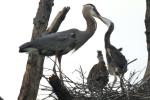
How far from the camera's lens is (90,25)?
32.1 ft

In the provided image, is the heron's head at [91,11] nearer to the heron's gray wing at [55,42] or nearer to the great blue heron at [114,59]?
the great blue heron at [114,59]

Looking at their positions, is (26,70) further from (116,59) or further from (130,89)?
(116,59)

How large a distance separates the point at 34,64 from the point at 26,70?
188mm

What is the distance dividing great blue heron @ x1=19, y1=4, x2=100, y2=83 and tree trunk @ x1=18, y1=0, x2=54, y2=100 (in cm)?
15

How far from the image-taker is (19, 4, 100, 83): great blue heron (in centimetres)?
822

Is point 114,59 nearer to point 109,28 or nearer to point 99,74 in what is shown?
point 99,74

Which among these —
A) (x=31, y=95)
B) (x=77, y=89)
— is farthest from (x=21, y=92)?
(x=77, y=89)

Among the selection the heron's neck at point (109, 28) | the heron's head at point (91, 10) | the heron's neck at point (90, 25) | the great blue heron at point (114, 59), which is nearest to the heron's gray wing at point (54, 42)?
the heron's neck at point (90, 25)

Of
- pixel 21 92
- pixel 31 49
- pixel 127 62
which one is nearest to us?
pixel 21 92

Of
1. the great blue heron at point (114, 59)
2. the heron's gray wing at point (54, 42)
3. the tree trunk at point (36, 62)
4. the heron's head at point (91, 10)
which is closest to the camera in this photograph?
the tree trunk at point (36, 62)

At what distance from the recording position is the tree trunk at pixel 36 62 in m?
7.88

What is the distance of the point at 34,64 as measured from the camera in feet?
27.5

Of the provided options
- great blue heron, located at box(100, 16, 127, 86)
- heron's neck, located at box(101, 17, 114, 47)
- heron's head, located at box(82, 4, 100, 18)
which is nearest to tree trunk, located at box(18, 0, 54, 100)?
heron's head, located at box(82, 4, 100, 18)

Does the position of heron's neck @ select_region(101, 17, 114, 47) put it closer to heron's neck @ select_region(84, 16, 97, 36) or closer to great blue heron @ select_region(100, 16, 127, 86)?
great blue heron @ select_region(100, 16, 127, 86)
